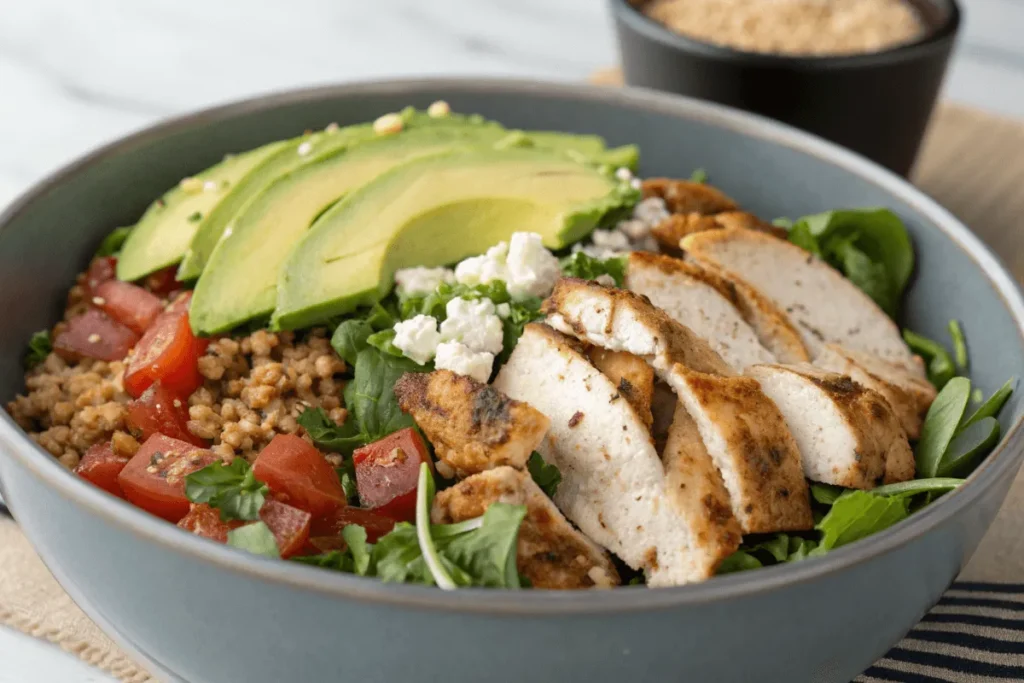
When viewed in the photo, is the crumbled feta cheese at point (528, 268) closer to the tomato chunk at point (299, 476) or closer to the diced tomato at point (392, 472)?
the diced tomato at point (392, 472)

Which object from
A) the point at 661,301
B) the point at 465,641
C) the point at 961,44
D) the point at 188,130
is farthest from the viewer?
the point at 961,44

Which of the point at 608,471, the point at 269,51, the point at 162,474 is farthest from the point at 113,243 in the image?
the point at 269,51

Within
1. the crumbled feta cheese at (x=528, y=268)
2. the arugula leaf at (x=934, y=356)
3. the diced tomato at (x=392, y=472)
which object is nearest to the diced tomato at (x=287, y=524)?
the diced tomato at (x=392, y=472)

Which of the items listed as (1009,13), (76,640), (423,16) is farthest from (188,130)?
(1009,13)

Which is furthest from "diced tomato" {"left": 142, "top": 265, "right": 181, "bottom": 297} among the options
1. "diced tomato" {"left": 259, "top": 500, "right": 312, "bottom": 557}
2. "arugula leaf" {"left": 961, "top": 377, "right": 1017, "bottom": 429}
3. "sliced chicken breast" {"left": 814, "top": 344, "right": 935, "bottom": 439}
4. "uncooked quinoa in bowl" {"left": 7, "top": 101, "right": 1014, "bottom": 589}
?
"arugula leaf" {"left": 961, "top": 377, "right": 1017, "bottom": 429}

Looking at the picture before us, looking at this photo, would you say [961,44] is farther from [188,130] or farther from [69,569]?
[69,569]

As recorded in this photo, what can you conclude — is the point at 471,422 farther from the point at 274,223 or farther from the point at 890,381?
the point at 890,381
